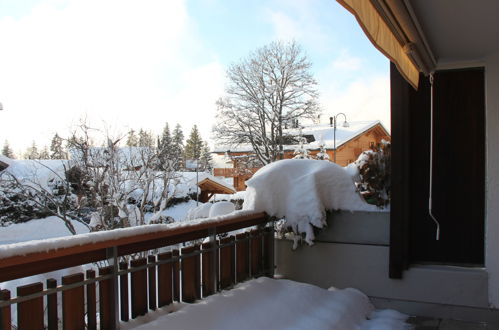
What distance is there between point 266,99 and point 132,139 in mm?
10844

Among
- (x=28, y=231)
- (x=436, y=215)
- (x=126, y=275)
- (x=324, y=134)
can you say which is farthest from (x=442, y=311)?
(x=324, y=134)

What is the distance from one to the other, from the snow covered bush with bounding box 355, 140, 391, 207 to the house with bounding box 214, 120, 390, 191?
1818 cm

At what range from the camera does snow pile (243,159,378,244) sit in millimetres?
3805

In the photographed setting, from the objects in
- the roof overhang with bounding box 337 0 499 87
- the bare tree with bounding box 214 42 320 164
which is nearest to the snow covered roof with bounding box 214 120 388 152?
the bare tree with bounding box 214 42 320 164

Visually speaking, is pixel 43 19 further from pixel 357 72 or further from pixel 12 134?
pixel 357 72

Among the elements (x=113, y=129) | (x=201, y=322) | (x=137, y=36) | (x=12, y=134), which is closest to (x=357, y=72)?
(x=137, y=36)

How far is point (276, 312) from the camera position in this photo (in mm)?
2852

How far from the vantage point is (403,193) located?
3.61 meters

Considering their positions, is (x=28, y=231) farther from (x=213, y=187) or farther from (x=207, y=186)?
(x=213, y=187)

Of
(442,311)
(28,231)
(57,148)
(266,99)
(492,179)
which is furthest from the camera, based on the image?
(266,99)

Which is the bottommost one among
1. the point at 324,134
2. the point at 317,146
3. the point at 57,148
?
the point at 57,148

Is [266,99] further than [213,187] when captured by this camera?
Yes

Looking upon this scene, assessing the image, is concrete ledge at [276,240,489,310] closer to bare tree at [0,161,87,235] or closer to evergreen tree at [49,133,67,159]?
bare tree at [0,161,87,235]

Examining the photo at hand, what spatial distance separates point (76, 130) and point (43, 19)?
3650 millimetres
